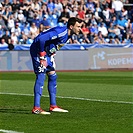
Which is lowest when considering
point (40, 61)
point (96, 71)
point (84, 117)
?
point (96, 71)

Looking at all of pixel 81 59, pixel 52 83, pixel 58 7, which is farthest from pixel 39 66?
pixel 58 7

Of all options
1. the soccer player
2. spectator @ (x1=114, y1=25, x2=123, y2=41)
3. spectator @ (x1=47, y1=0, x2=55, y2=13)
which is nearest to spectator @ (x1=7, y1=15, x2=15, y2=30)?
spectator @ (x1=47, y1=0, x2=55, y2=13)

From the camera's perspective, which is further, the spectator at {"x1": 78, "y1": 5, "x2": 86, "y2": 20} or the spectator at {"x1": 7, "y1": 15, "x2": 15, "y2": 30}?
the spectator at {"x1": 78, "y1": 5, "x2": 86, "y2": 20}

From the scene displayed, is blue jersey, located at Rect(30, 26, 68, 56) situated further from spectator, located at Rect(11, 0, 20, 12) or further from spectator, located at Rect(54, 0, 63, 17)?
spectator, located at Rect(54, 0, 63, 17)

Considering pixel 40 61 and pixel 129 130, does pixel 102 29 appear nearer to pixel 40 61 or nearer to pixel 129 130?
pixel 40 61

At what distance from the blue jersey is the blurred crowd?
19.0 metres

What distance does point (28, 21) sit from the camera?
34375mm

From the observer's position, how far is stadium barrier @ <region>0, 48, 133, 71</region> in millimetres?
31250

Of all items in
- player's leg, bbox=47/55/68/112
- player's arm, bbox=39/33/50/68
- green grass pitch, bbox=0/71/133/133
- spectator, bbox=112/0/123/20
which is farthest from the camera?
spectator, bbox=112/0/123/20

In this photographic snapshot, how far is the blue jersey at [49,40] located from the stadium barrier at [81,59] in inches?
755

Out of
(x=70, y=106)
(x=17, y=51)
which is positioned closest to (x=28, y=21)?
(x=17, y=51)

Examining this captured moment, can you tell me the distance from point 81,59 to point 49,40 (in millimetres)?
21750

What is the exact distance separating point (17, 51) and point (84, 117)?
68.8ft

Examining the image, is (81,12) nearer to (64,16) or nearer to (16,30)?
(64,16)
